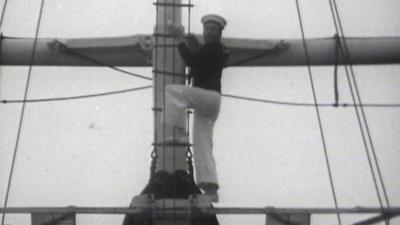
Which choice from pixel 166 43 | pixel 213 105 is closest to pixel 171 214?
pixel 213 105

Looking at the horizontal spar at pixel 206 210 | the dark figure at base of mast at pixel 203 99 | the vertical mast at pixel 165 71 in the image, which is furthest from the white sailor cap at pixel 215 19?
the horizontal spar at pixel 206 210

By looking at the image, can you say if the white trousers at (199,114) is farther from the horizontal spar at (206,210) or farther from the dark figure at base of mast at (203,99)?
the horizontal spar at (206,210)

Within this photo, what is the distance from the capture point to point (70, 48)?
11.8 m

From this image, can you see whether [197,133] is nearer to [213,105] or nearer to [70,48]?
[213,105]

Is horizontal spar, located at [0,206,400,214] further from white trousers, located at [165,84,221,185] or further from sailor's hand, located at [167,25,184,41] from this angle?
sailor's hand, located at [167,25,184,41]

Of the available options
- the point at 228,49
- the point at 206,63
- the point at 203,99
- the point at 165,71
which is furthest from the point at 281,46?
the point at 203,99

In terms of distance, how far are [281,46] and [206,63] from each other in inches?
58.0

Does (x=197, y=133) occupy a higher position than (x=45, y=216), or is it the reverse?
(x=197, y=133)

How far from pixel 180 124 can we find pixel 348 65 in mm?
2256

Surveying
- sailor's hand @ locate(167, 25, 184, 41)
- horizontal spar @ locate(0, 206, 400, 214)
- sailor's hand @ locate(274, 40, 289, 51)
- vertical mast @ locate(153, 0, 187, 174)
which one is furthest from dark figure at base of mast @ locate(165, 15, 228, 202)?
sailor's hand @ locate(274, 40, 289, 51)

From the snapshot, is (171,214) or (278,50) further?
(278,50)

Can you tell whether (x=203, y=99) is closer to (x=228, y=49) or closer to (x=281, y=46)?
(x=228, y=49)

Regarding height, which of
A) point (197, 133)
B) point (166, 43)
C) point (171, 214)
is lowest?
point (171, 214)

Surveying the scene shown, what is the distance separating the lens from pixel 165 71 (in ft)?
36.8
